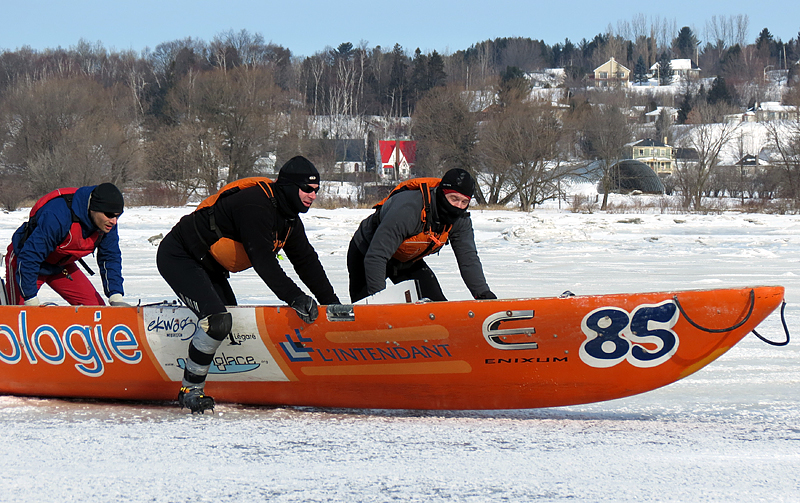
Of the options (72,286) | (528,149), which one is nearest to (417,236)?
(72,286)

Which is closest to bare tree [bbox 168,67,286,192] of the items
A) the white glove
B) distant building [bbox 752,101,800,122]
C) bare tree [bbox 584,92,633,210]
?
bare tree [bbox 584,92,633,210]

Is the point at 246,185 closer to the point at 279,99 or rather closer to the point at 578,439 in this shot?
the point at 578,439

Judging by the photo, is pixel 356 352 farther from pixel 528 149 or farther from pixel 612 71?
pixel 612 71

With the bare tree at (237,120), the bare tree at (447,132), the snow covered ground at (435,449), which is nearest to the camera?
the snow covered ground at (435,449)

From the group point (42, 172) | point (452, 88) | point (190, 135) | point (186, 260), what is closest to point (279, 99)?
point (190, 135)

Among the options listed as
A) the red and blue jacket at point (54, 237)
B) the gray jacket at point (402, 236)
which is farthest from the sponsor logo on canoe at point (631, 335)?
the red and blue jacket at point (54, 237)

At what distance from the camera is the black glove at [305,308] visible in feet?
13.0

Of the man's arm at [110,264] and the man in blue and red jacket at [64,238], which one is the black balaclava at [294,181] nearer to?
the man in blue and red jacket at [64,238]

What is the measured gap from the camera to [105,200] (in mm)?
4613

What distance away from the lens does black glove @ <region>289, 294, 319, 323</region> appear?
395 centimetres

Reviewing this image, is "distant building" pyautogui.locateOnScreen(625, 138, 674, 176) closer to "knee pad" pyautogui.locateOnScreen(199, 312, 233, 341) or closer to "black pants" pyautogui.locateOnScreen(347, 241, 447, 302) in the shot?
"black pants" pyautogui.locateOnScreen(347, 241, 447, 302)

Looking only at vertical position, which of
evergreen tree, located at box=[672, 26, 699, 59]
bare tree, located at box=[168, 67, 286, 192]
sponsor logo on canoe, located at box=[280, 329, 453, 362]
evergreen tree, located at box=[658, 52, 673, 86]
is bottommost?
sponsor logo on canoe, located at box=[280, 329, 453, 362]

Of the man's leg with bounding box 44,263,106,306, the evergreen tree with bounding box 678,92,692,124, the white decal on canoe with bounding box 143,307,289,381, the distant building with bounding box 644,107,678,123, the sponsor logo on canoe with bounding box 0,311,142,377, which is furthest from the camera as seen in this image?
the distant building with bounding box 644,107,678,123

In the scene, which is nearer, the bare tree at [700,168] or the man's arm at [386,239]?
the man's arm at [386,239]
